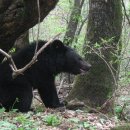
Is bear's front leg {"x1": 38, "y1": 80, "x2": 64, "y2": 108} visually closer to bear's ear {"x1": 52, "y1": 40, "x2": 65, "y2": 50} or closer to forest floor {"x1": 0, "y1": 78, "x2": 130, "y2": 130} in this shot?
bear's ear {"x1": 52, "y1": 40, "x2": 65, "y2": 50}

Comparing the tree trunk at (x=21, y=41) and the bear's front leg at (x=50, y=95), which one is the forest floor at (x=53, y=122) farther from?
the tree trunk at (x=21, y=41)

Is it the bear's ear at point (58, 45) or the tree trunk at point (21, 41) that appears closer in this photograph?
the bear's ear at point (58, 45)

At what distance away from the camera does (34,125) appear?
19.5 feet

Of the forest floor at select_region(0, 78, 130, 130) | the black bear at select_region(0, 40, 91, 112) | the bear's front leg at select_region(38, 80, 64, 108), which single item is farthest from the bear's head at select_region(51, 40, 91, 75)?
the forest floor at select_region(0, 78, 130, 130)

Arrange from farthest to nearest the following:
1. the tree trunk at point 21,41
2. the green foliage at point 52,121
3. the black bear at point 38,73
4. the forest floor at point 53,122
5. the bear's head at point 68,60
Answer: the tree trunk at point 21,41, the bear's head at point 68,60, the black bear at point 38,73, the green foliage at point 52,121, the forest floor at point 53,122

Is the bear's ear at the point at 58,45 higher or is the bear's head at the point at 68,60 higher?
the bear's ear at the point at 58,45

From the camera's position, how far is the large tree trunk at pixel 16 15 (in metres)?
8.04

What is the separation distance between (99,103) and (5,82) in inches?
85.6

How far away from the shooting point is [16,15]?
8164 millimetres

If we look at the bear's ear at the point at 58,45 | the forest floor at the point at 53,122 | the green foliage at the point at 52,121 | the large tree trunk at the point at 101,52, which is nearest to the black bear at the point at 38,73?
the bear's ear at the point at 58,45

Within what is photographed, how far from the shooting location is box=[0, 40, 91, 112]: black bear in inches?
313

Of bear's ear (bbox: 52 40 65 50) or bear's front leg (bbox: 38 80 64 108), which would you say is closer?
bear's ear (bbox: 52 40 65 50)

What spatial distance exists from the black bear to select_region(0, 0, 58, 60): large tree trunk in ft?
1.48

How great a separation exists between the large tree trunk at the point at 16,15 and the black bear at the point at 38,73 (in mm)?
452
